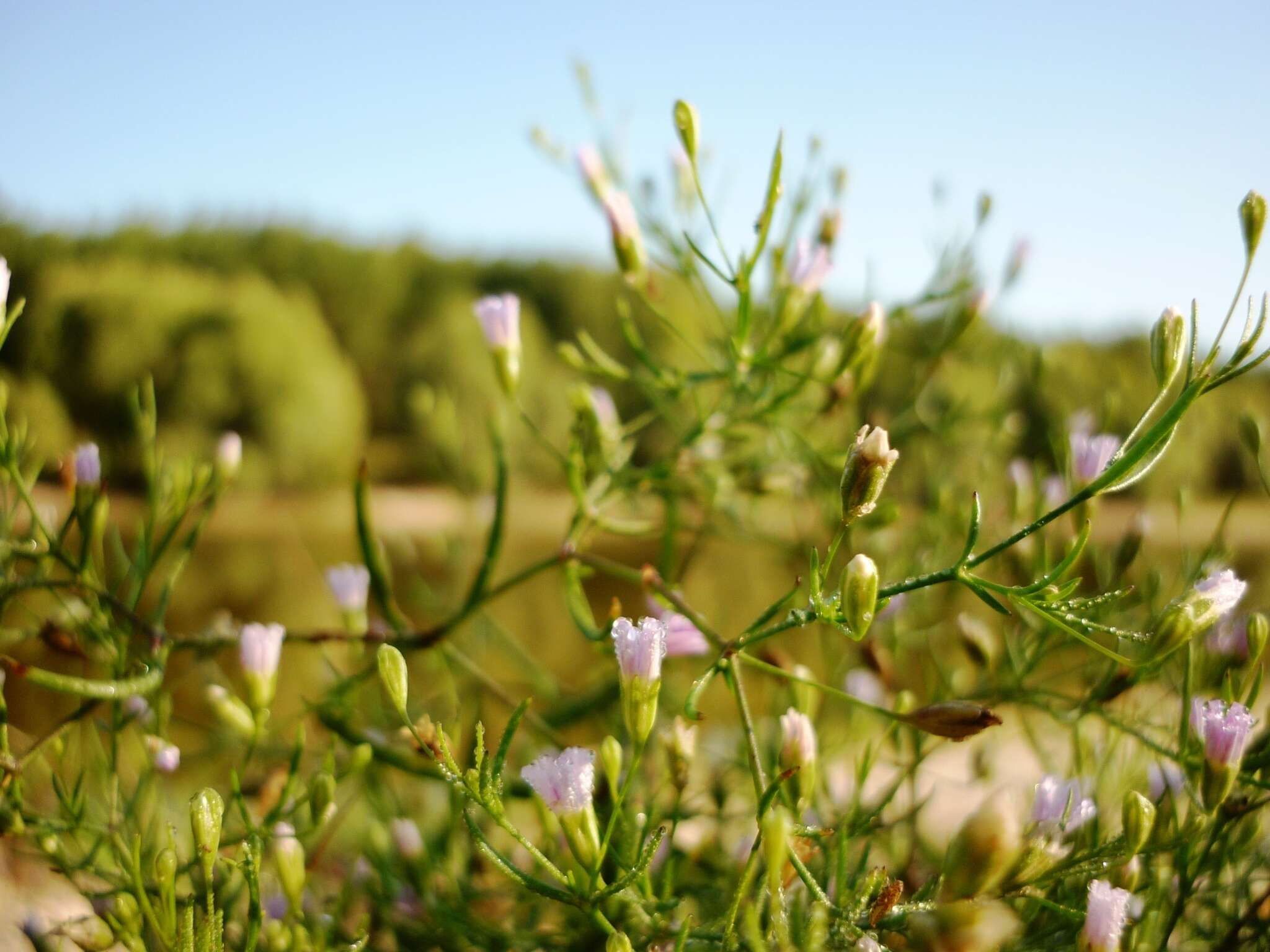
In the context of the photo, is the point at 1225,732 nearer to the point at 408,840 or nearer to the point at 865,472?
the point at 865,472

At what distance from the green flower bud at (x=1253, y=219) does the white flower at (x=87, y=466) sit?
461 millimetres

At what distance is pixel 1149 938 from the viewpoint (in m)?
0.31

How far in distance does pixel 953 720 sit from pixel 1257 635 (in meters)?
0.15

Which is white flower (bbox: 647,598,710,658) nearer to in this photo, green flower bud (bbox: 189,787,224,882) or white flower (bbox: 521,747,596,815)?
white flower (bbox: 521,747,596,815)

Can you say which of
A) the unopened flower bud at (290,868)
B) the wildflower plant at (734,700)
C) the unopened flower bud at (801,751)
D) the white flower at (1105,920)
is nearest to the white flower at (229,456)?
the wildflower plant at (734,700)

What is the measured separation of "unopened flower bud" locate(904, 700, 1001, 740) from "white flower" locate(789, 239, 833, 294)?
0.75 feet

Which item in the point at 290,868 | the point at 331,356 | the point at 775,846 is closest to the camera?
the point at 775,846

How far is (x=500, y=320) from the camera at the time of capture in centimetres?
49

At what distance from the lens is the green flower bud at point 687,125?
0.37m

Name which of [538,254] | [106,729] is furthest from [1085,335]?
[106,729]

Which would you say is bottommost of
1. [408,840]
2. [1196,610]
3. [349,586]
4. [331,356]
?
[331,356]

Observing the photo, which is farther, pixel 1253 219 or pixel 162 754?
pixel 162 754

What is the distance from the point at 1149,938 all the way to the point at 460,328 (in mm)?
3347

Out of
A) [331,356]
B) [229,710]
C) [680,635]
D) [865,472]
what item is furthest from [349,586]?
[331,356]
